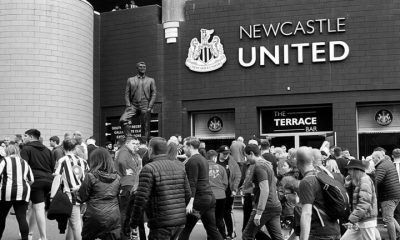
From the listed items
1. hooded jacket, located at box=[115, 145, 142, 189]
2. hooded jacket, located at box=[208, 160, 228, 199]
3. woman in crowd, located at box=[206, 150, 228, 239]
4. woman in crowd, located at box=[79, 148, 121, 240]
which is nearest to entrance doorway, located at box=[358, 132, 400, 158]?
woman in crowd, located at box=[206, 150, 228, 239]

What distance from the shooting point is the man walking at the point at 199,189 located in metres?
8.62

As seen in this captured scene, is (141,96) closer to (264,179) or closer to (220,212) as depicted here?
(220,212)

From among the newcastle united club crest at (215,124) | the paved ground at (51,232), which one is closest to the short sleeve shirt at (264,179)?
the paved ground at (51,232)

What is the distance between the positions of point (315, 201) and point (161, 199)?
166cm

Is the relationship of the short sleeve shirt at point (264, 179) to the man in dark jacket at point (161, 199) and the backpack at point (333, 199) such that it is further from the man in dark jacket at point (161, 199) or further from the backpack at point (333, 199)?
the backpack at point (333, 199)

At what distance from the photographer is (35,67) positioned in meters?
20.5

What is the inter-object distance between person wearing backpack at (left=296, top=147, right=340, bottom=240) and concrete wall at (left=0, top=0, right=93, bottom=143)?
1557cm

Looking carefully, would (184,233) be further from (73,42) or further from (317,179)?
(73,42)

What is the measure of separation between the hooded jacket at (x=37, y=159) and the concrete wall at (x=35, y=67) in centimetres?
1054

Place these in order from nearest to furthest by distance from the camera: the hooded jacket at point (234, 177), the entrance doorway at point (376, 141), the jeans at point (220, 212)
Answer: the jeans at point (220, 212), the hooded jacket at point (234, 177), the entrance doorway at point (376, 141)

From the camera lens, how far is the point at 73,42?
71.2 ft

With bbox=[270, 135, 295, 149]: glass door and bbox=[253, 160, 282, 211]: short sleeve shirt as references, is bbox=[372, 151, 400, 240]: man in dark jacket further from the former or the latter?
bbox=[270, 135, 295, 149]: glass door

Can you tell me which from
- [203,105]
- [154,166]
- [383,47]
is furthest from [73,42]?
[154,166]

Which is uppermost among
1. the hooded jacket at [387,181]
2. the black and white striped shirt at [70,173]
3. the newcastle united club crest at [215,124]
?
the newcastle united club crest at [215,124]
